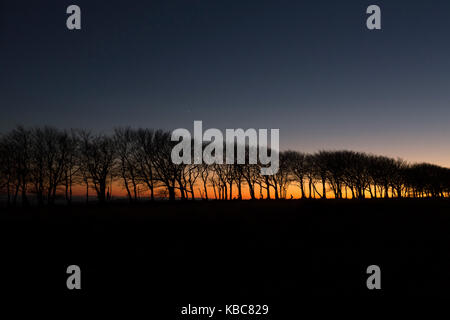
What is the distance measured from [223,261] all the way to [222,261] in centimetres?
4

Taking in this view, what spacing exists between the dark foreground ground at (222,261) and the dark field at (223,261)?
33 mm

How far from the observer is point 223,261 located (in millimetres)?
11133

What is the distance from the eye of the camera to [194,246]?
42.6 feet

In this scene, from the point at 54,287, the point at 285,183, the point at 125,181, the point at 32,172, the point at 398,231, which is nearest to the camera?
the point at 54,287

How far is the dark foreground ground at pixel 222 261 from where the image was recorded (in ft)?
28.9

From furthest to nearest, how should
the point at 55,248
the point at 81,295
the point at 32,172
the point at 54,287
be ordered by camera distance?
1. the point at 32,172
2. the point at 55,248
3. the point at 54,287
4. the point at 81,295

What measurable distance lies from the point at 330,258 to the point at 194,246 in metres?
5.63

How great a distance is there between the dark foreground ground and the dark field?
33 mm

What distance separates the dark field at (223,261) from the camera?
29.1ft

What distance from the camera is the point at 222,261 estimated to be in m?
11.1

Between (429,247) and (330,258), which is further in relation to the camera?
(429,247)

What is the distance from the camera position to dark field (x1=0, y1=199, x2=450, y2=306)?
888 cm

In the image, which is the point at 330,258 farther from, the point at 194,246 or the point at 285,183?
the point at 285,183

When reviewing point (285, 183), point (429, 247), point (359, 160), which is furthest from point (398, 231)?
point (359, 160)
